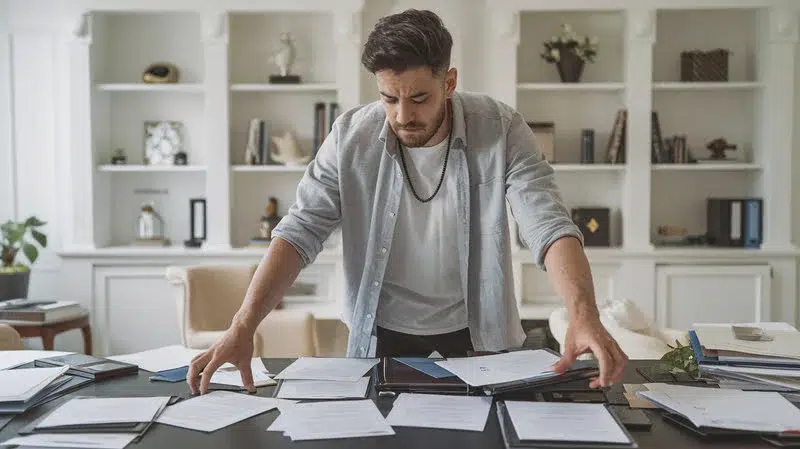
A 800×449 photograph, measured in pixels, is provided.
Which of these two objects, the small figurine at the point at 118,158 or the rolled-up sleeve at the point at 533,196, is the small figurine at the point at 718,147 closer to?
the rolled-up sleeve at the point at 533,196

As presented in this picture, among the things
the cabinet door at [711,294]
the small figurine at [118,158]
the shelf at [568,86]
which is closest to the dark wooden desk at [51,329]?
the small figurine at [118,158]

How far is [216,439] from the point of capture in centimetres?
134

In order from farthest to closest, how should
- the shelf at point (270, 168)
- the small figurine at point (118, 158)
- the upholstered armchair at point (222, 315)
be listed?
1. the small figurine at point (118, 158)
2. the shelf at point (270, 168)
3. the upholstered armchair at point (222, 315)

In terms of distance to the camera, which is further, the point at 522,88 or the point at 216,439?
the point at 522,88

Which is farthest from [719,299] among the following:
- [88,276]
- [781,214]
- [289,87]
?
[88,276]

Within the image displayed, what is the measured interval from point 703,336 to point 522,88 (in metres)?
3.16

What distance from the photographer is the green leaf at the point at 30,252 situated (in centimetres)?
461

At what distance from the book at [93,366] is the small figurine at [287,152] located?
10.1 ft

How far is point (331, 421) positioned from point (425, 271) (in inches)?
26.6

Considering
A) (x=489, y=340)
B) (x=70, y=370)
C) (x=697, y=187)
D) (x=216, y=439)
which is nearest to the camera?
(x=216, y=439)

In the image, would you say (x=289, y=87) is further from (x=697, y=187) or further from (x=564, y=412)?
(x=564, y=412)

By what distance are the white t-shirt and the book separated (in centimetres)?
59

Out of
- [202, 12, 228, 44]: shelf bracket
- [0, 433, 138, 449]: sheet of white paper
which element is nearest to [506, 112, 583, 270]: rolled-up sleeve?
[0, 433, 138, 449]: sheet of white paper

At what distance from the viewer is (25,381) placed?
162 cm
